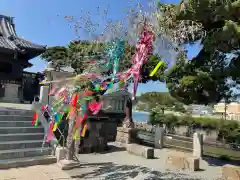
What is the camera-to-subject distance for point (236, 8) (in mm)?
6164

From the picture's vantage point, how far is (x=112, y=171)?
793cm

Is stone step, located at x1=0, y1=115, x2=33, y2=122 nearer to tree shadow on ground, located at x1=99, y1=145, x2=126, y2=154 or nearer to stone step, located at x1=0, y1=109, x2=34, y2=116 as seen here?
stone step, located at x1=0, y1=109, x2=34, y2=116

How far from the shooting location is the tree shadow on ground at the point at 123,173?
7254 millimetres

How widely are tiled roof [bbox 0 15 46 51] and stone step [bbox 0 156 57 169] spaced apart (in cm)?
1678

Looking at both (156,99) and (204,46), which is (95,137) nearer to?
(204,46)

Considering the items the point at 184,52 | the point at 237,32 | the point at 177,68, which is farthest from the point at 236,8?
the point at 177,68

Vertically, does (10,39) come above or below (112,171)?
above

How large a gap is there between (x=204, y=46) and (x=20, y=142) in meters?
7.04

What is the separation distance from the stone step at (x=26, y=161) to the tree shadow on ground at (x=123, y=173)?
1153mm

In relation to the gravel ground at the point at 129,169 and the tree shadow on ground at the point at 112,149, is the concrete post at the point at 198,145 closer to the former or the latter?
the gravel ground at the point at 129,169

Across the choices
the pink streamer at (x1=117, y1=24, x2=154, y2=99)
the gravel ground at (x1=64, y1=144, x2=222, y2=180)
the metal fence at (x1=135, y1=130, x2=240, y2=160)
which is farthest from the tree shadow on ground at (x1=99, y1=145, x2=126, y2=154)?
the pink streamer at (x1=117, y1=24, x2=154, y2=99)

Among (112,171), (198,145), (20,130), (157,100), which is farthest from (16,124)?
(157,100)

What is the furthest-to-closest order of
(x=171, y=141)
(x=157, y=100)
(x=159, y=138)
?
(x=157, y=100) < (x=171, y=141) < (x=159, y=138)

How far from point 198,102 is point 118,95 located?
14.5 metres
